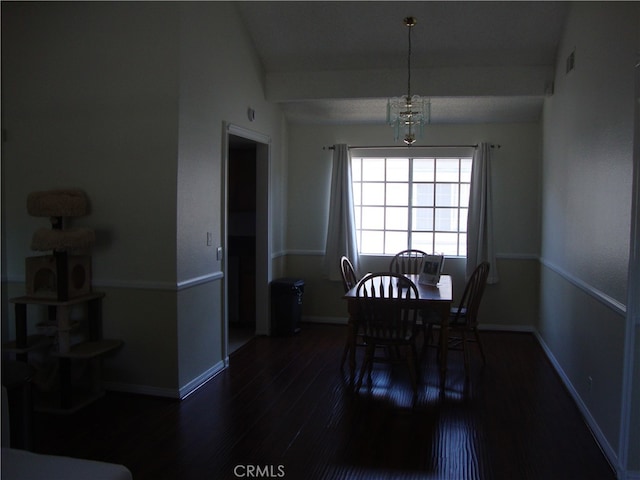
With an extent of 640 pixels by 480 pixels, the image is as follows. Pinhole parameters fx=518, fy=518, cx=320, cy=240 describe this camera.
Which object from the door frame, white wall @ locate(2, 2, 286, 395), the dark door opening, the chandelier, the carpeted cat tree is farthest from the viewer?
the dark door opening

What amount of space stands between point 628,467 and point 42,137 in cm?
428

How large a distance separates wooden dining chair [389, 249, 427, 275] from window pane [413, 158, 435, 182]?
0.89 metres

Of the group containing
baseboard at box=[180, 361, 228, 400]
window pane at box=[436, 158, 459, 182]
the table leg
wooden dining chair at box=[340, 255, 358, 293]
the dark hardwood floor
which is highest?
window pane at box=[436, 158, 459, 182]

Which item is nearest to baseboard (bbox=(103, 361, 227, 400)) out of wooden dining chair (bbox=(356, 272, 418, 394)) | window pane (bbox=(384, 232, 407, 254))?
wooden dining chair (bbox=(356, 272, 418, 394))

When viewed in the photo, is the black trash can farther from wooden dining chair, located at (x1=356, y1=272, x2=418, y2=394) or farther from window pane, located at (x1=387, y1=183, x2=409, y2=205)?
wooden dining chair, located at (x1=356, y1=272, x2=418, y2=394)

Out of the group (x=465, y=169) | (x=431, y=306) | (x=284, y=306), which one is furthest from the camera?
(x=465, y=169)

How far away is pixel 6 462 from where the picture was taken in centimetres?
182

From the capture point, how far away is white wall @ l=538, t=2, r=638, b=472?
9.10 feet

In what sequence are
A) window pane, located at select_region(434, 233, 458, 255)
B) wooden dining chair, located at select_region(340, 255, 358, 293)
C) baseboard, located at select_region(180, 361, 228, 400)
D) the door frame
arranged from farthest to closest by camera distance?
window pane, located at select_region(434, 233, 458, 255) → the door frame → wooden dining chair, located at select_region(340, 255, 358, 293) → baseboard, located at select_region(180, 361, 228, 400)

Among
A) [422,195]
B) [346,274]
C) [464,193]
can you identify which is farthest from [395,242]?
[346,274]

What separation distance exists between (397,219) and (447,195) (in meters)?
0.64

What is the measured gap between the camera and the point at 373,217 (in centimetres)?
621

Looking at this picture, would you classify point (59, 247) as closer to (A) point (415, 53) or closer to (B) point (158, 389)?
(B) point (158, 389)

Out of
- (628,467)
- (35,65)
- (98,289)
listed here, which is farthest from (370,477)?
(35,65)
